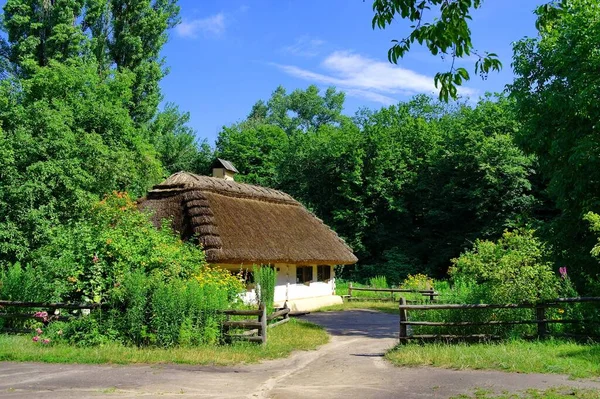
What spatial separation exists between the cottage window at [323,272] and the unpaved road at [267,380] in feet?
55.7

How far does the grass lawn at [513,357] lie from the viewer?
9.53m

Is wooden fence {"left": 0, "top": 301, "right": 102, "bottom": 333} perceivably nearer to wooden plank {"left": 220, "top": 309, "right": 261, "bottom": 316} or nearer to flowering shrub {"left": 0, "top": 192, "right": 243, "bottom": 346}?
flowering shrub {"left": 0, "top": 192, "right": 243, "bottom": 346}

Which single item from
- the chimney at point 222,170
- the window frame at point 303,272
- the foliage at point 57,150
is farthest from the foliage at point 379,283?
the foliage at point 57,150

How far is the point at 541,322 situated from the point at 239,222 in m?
13.9

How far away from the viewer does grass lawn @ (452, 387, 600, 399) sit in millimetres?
7539

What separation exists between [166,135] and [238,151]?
825cm

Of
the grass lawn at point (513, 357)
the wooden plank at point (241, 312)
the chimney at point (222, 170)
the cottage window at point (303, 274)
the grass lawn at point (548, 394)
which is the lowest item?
the grass lawn at point (548, 394)

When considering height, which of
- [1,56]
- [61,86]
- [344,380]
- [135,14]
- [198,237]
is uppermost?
[135,14]

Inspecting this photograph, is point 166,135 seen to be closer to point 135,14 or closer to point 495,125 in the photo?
point 135,14

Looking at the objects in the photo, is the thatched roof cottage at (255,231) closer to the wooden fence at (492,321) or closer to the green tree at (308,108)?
the wooden fence at (492,321)

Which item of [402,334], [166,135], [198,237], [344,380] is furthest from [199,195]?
[166,135]

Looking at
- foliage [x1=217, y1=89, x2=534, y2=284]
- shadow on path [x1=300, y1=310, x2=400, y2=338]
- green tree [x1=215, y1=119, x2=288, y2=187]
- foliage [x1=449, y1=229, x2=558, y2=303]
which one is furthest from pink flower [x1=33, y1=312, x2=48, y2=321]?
green tree [x1=215, y1=119, x2=288, y2=187]

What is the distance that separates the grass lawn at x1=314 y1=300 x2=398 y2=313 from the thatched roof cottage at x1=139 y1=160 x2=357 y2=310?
29.2 inches

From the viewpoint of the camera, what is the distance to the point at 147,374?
995cm
